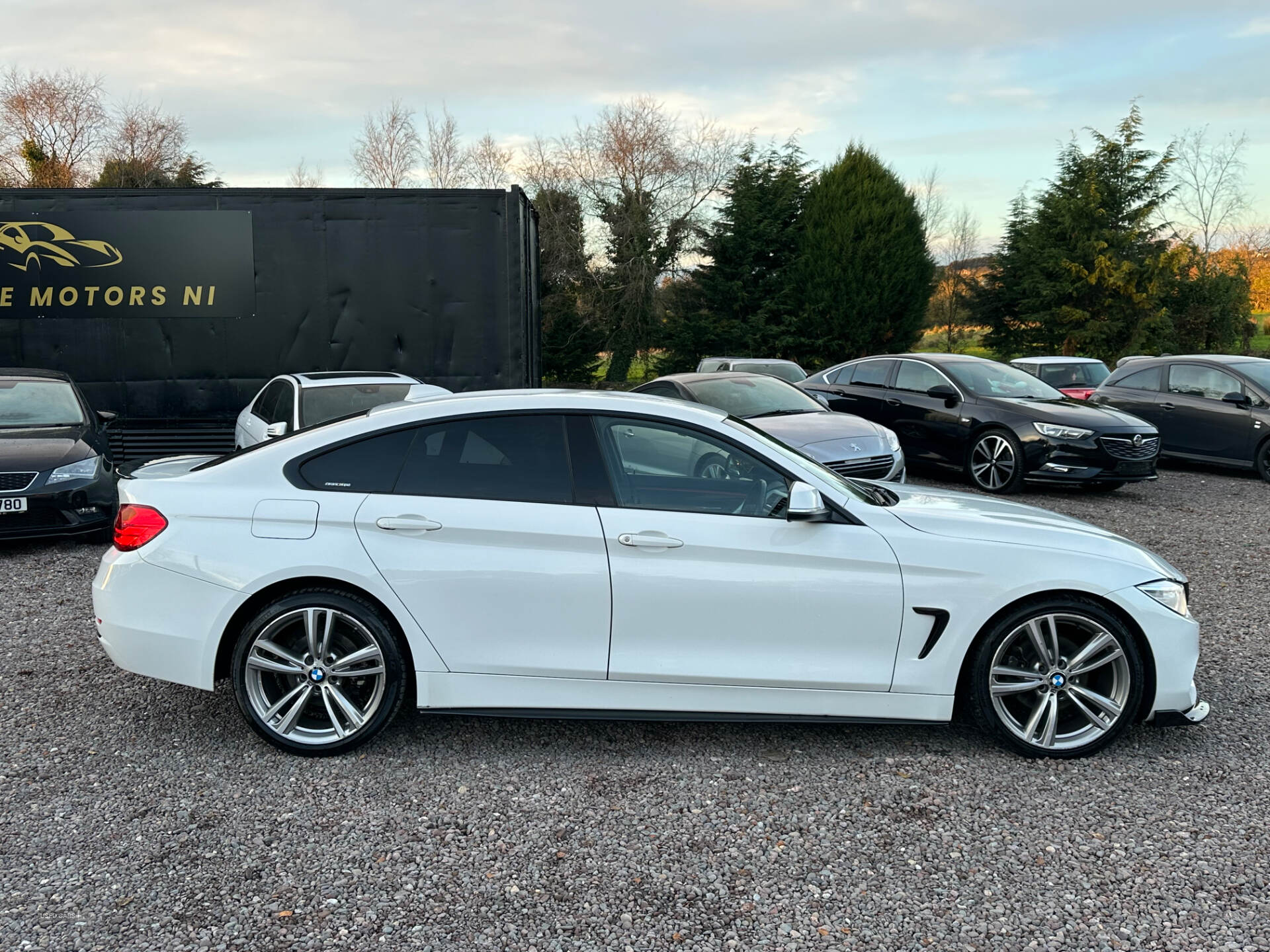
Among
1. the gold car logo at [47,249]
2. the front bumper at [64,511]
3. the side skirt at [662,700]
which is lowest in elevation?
the front bumper at [64,511]

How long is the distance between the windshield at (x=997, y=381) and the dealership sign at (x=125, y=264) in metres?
8.32

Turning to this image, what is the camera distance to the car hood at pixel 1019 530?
12.4 feet

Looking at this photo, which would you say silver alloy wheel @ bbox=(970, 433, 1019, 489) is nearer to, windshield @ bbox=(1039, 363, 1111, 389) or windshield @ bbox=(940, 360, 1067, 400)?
windshield @ bbox=(940, 360, 1067, 400)

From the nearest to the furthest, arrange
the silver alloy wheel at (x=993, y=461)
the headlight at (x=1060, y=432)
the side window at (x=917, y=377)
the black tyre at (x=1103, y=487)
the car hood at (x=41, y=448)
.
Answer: the car hood at (x=41, y=448), the headlight at (x=1060, y=432), the silver alloy wheel at (x=993, y=461), the black tyre at (x=1103, y=487), the side window at (x=917, y=377)

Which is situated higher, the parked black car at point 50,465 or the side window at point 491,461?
the side window at point 491,461

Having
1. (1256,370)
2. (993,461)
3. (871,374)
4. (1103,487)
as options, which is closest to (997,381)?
(993,461)

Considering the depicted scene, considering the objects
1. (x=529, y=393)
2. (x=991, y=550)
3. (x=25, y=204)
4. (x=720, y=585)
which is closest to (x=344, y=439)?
(x=529, y=393)

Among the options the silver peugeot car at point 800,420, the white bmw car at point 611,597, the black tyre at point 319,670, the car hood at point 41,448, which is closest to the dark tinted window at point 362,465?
the white bmw car at point 611,597

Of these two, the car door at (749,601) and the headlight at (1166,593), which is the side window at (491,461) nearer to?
the car door at (749,601)

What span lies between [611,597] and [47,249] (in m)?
9.92

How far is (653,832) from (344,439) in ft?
6.40

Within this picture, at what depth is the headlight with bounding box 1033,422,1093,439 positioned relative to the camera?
1030 cm

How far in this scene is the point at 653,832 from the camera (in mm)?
3277

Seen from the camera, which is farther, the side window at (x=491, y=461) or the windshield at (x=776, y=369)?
the windshield at (x=776, y=369)
